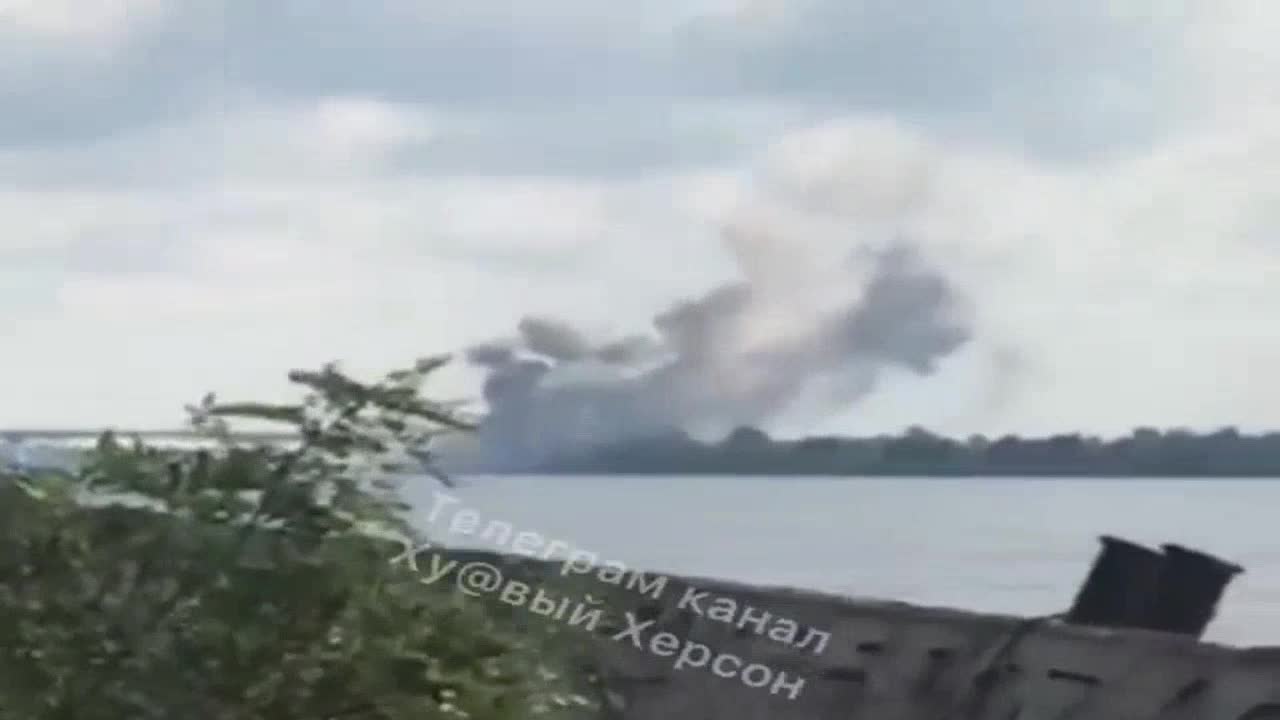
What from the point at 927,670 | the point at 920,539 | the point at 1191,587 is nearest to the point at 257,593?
the point at 927,670

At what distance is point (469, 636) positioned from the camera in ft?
12.6

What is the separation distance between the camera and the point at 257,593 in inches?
148

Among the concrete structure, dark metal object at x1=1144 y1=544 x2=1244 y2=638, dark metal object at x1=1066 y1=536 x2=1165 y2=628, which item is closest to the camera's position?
the concrete structure


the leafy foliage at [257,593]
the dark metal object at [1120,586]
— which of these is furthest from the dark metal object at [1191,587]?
the leafy foliage at [257,593]

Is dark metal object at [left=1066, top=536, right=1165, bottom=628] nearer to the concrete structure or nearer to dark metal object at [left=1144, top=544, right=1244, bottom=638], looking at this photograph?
dark metal object at [left=1144, top=544, right=1244, bottom=638]

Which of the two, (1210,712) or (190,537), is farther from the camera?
(1210,712)

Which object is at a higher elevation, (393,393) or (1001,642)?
(393,393)

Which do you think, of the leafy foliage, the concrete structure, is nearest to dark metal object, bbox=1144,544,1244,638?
the concrete structure

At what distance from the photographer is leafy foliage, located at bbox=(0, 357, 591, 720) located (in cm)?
374

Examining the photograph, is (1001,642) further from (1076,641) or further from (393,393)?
(393,393)

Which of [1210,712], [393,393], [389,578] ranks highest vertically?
[393,393]

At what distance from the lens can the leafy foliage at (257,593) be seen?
3742 millimetres

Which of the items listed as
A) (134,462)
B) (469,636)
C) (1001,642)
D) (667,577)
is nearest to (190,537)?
(134,462)

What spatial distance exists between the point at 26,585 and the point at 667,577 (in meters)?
5.01
